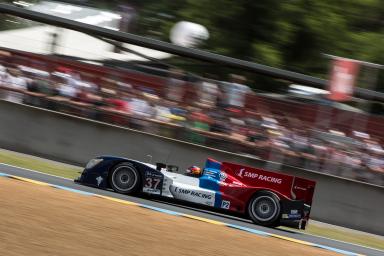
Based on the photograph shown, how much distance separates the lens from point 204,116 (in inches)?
565

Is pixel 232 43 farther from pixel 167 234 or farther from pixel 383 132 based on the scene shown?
pixel 167 234

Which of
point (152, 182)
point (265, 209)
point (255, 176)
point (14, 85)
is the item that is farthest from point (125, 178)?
point (14, 85)

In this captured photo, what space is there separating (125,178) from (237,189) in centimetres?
162

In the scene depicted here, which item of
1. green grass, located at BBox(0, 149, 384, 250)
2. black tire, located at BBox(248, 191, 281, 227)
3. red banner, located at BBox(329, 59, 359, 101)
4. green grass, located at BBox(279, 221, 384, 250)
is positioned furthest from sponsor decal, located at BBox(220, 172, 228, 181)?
red banner, located at BBox(329, 59, 359, 101)

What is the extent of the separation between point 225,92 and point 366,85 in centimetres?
528

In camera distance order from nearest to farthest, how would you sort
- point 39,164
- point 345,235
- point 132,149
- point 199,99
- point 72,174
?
point 345,235 < point 72,174 < point 39,164 < point 199,99 < point 132,149

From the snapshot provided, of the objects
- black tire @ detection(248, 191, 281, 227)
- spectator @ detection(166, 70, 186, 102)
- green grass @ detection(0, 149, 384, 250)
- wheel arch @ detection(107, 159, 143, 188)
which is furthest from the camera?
spectator @ detection(166, 70, 186, 102)

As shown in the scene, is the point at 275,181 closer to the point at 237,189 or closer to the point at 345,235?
the point at 237,189

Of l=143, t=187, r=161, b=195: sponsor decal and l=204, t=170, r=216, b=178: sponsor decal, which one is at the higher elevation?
l=204, t=170, r=216, b=178: sponsor decal

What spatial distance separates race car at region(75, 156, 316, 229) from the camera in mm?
10086

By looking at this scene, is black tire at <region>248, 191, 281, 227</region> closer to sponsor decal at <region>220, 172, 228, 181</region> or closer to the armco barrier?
sponsor decal at <region>220, 172, 228, 181</region>

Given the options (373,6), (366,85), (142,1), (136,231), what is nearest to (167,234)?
(136,231)

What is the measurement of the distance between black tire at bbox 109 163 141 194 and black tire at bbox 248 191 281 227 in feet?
5.44

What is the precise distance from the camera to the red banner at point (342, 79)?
48.9ft
